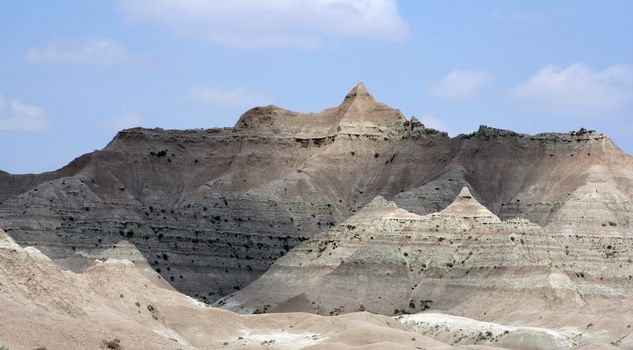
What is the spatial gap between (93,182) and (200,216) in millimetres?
23738

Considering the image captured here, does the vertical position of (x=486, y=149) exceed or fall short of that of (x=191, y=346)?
it exceeds it

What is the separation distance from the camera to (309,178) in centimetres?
18112

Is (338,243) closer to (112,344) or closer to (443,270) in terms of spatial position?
(443,270)

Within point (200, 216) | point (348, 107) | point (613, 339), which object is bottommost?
point (613, 339)

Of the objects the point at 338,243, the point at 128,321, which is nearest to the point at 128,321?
the point at 128,321

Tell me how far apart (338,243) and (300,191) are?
34.4 m

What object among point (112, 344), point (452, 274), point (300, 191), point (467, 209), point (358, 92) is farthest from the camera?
point (358, 92)

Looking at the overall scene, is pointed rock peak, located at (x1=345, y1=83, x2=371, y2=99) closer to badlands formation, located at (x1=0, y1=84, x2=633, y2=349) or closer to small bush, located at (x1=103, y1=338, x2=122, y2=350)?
badlands formation, located at (x1=0, y1=84, x2=633, y2=349)

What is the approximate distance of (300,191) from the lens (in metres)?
177

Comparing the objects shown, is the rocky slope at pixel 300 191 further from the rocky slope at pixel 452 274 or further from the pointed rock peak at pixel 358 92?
the rocky slope at pixel 452 274

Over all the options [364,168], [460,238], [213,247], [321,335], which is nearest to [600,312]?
[460,238]

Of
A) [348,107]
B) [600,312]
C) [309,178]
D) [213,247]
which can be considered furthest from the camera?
[348,107]

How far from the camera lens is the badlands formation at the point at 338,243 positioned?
90.9 metres

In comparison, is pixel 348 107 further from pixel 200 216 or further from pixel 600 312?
pixel 600 312
